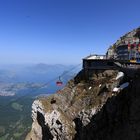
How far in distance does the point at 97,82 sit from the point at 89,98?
183 inches

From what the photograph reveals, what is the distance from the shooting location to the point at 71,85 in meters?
58.7

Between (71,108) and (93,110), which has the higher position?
(93,110)

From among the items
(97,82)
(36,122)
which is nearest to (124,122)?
(97,82)

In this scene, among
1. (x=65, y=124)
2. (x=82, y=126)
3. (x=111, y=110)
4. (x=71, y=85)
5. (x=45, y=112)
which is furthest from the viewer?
(x=71, y=85)

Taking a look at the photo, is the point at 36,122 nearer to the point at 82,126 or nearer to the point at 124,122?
the point at 82,126

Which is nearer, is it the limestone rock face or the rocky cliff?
the rocky cliff

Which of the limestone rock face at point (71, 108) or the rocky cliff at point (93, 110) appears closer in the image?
the rocky cliff at point (93, 110)

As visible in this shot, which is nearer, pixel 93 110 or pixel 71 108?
pixel 93 110

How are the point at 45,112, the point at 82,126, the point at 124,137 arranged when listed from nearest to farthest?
the point at 124,137
the point at 82,126
the point at 45,112

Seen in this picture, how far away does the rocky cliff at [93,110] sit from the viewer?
32.7 meters

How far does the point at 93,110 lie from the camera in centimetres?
4259

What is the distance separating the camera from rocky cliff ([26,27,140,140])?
32.7 metres

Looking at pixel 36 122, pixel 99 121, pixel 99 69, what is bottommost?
pixel 36 122

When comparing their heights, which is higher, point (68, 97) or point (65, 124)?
point (68, 97)
